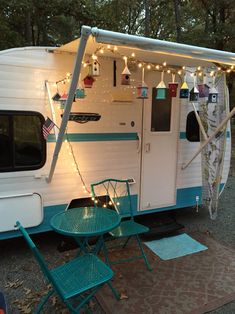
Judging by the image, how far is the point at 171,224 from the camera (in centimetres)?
437

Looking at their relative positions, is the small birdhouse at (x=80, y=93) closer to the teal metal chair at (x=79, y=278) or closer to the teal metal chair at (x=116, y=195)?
the teal metal chair at (x=116, y=195)

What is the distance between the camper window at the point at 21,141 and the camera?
3232 mm

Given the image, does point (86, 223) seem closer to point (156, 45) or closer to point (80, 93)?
point (80, 93)

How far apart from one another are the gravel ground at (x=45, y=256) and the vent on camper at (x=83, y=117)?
1688mm

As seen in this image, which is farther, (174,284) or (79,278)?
(174,284)

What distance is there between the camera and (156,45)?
2.35 meters

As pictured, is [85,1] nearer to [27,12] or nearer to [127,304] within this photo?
[27,12]

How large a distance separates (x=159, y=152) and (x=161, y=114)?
0.55 metres

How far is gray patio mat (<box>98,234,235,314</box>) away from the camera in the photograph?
2.69 m

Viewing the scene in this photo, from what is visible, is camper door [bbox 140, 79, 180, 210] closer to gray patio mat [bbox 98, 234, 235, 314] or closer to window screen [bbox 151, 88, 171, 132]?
window screen [bbox 151, 88, 171, 132]

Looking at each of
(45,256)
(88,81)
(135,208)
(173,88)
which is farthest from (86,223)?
(173,88)

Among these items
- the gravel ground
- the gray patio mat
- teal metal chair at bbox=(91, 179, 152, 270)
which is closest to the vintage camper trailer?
teal metal chair at bbox=(91, 179, 152, 270)

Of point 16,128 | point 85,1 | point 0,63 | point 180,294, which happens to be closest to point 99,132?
point 16,128

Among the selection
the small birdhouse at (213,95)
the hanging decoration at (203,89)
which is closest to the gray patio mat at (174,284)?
the small birdhouse at (213,95)
